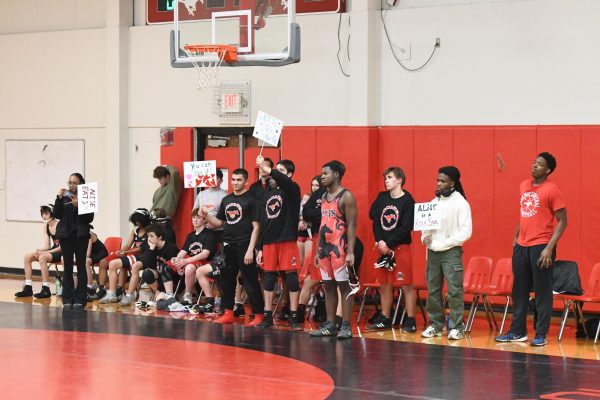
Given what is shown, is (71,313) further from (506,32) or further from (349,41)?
(506,32)

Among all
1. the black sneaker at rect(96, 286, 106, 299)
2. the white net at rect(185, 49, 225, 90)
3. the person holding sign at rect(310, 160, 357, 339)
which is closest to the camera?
the person holding sign at rect(310, 160, 357, 339)

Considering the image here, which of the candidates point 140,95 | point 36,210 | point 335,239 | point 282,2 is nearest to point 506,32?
point 282,2

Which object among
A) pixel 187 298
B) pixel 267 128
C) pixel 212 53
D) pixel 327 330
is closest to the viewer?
pixel 327 330

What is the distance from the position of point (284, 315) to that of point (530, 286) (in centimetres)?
315

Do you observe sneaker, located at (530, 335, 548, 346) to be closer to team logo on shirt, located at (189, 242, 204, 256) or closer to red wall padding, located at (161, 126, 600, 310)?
red wall padding, located at (161, 126, 600, 310)

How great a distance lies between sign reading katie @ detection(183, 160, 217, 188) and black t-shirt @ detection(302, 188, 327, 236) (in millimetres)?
1674

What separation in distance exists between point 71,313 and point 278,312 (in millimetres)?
2493

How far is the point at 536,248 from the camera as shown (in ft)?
34.8

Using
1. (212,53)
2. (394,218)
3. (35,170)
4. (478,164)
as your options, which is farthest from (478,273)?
(35,170)

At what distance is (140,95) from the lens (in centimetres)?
1589

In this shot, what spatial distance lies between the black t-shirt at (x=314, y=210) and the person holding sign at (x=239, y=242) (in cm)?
55

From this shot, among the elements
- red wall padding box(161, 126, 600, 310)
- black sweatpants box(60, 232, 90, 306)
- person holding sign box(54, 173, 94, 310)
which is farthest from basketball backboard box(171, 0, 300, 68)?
black sweatpants box(60, 232, 90, 306)

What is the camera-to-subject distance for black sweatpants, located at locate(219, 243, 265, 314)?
12078 millimetres

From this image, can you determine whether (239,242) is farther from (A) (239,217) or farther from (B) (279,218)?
(B) (279,218)
